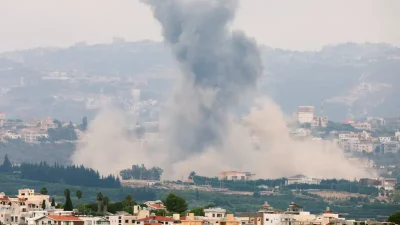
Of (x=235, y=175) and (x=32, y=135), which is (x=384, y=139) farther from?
(x=235, y=175)

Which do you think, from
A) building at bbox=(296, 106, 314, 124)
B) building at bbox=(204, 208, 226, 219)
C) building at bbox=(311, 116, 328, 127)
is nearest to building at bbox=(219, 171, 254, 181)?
building at bbox=(311, 116, 328, 127)

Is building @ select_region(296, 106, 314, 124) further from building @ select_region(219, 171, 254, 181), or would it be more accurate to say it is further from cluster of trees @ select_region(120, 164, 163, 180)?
cluster of trees @ select_region(120, 164, 163, 180)

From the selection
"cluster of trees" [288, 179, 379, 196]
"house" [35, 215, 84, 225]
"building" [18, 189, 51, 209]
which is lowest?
"house" [35, 215, 84, 225]

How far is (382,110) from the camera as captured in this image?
200m

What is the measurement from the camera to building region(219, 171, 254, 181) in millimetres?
142012

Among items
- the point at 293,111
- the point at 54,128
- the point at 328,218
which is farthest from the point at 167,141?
the point at 328,218

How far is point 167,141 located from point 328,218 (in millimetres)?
72549

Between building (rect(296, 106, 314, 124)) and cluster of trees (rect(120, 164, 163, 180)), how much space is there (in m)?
38.2

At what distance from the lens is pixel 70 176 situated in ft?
440

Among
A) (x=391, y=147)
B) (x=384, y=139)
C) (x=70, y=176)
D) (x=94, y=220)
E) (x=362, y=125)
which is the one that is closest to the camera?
(x=94, y=220)

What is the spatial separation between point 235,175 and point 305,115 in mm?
46919

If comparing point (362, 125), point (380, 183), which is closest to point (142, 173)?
point (380, 183)

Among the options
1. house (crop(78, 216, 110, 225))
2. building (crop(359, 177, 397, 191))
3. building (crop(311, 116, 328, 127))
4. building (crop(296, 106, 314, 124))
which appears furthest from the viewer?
building (crop(296, 106, 314, 124))

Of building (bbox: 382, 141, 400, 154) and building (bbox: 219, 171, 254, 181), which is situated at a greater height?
building (bbox: 382, 141, 400, 154)
